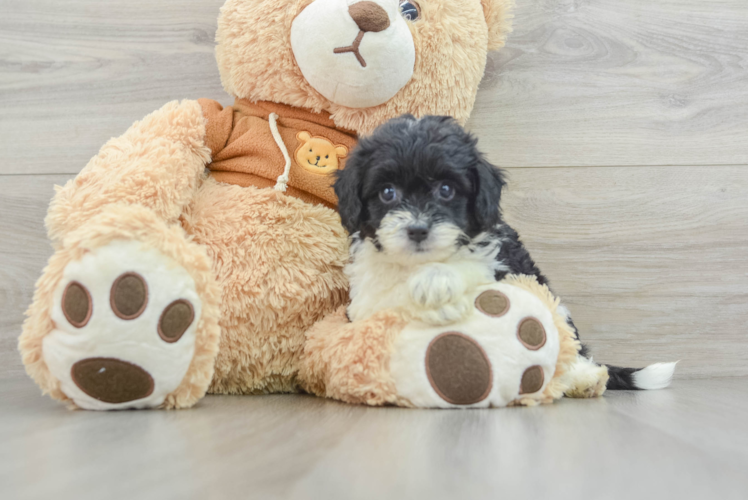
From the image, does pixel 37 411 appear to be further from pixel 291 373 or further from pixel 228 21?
pixel 228 21

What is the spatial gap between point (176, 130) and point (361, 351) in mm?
704

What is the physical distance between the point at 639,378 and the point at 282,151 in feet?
3.80

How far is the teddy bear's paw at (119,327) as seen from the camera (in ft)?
3.42

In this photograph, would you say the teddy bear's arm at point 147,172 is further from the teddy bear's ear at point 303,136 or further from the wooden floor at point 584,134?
the wooden floor at point 584,134

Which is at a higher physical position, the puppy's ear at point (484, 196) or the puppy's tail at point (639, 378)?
the puppy's ear at point (484, 196)

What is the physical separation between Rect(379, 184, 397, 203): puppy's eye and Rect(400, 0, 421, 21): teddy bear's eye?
484mm

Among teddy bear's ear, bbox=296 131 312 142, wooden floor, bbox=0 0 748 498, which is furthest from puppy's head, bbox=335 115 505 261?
wooden floor, bbox=0 0 748 498

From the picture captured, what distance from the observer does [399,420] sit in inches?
41.0

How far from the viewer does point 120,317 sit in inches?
41.1

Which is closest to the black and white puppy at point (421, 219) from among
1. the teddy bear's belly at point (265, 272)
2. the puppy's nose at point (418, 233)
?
the puppy's nose at point (418, 233)

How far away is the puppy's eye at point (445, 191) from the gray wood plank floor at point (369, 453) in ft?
1.47

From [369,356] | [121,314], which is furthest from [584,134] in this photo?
[121,314]

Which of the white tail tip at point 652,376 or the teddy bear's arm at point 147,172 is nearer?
the teddy bear's arm at point 147,172

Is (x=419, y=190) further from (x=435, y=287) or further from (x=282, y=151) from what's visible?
(x=282, y=151)
